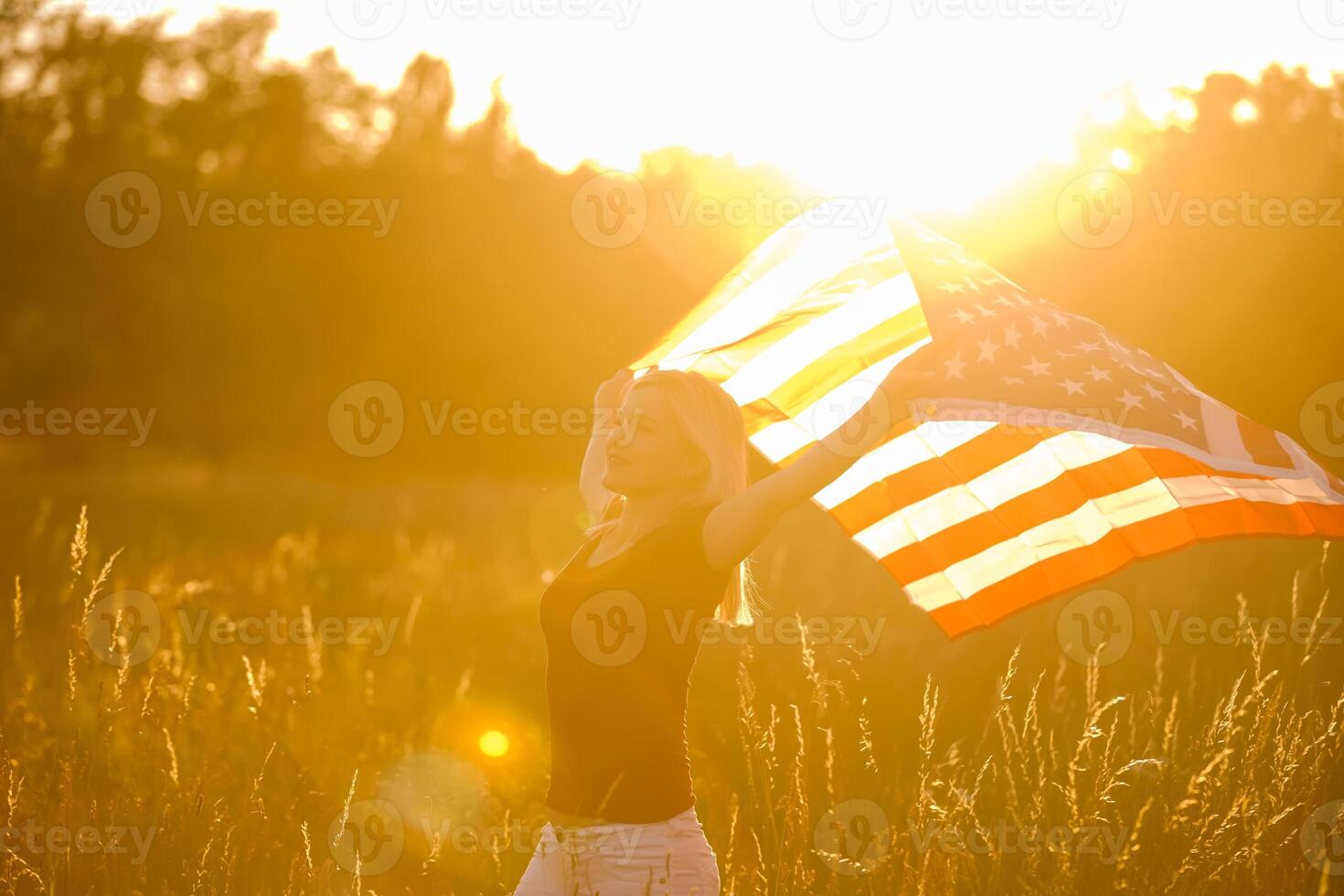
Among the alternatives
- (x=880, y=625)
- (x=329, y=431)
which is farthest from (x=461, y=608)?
(x=329, y=431)

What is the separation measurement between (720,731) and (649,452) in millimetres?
3457

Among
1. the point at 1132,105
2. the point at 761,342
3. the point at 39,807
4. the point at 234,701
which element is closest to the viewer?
the point at 39,807

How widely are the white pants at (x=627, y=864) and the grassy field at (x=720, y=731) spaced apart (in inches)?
21.6

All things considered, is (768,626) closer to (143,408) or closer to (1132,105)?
(1132,105)

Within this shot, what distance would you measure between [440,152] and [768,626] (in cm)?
3987

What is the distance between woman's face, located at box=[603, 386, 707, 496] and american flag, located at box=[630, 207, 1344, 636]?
2.94ft

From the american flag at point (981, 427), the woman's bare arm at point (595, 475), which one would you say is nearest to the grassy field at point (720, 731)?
the american flag at point (981, 427)

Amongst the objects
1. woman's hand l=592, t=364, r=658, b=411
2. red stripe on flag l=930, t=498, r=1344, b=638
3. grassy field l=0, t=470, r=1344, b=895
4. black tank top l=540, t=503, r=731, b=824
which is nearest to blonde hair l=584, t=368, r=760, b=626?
black tank top l=540, t=503, r=731, b=824

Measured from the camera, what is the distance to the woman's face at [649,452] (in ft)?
12.5

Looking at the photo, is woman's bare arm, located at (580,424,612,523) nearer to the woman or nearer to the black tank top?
the woman

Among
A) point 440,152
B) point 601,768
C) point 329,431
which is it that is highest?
point 440,152

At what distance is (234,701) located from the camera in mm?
6570

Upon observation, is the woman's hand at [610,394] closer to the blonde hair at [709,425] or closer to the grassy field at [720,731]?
the blonde hair at [709,425]

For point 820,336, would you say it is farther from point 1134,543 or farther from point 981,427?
point 1134,543
